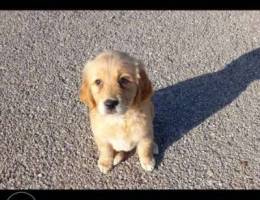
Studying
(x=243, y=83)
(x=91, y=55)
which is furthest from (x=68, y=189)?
(x=243, y=83)

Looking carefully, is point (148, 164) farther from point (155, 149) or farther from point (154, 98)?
point (154, 98)

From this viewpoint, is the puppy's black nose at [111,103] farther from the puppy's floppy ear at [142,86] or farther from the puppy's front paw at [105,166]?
the puppy's front paw at [105,166]

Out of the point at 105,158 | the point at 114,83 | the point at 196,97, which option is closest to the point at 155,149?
the point at 105,158

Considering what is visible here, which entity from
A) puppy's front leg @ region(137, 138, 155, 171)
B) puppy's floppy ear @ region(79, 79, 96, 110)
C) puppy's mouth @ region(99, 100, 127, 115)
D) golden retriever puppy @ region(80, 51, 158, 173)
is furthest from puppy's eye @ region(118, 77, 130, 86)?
puppy's front leg @ region(137, 138, 155, 171)

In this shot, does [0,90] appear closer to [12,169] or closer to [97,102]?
[12,169]

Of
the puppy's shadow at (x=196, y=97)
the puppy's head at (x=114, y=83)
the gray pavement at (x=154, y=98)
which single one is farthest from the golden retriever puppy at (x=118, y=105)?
the puppy's shadow at (x=196, y=97)

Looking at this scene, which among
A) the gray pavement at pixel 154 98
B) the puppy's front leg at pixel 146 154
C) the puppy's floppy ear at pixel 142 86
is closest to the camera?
the puppy's floppy ear at pixel 142 86

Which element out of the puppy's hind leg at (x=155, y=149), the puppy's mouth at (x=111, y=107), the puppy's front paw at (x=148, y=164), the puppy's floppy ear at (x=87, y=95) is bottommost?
the puppy's front paw at (x=148, y=164)
